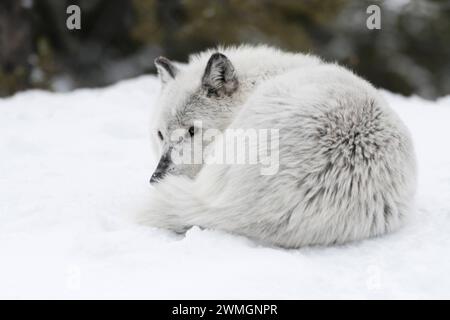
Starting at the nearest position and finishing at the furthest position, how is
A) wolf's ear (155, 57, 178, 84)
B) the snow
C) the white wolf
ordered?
the snow
the white wolf
wolf's ear (155, 57, 178, 84)

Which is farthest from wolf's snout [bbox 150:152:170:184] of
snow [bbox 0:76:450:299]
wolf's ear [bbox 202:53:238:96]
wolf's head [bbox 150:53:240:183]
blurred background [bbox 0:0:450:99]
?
blurred background [bbox 0:0:450:99]

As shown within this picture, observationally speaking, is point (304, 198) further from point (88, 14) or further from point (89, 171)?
point (88, 14)

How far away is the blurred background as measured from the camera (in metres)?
10.6

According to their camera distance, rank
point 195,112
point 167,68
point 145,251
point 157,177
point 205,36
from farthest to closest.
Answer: point 205,36 < point 167,68 < point 195,112 < point 157,177 < point 145,251

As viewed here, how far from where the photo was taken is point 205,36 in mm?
10859

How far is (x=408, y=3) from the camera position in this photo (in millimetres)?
11805

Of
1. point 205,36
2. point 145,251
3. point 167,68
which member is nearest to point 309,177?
point 145,251

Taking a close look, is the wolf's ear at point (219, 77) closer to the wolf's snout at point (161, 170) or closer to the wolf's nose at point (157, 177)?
the wolf's snout at point (161, 170)

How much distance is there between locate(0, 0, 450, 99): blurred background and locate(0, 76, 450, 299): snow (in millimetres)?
5456

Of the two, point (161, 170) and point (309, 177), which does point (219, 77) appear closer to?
point (161, 170)

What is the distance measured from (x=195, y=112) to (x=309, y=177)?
3.88 feet

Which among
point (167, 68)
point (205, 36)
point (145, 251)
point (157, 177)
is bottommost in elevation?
point (145, 251)

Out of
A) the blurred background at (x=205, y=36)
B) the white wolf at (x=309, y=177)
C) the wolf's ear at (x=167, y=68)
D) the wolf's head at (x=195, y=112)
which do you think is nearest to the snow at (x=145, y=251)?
the white wolf at (x=309, y=177)

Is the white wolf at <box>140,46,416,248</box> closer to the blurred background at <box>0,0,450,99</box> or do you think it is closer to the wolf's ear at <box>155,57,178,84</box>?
the wolf's ear at <box>155,57,178,84</box>
